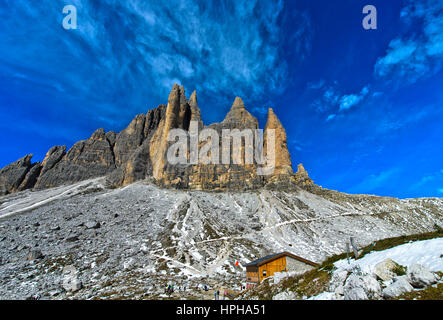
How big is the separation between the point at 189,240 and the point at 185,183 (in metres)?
44.6

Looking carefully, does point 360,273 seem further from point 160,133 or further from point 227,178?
point 160,133

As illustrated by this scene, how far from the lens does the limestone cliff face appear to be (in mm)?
94438

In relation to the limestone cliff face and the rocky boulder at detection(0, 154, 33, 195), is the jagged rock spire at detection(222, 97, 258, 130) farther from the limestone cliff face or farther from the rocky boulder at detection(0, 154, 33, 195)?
the rocky boulder at detection(0, 154, 33, 195)

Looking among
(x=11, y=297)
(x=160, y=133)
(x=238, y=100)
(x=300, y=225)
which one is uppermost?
(x=238, y=100)

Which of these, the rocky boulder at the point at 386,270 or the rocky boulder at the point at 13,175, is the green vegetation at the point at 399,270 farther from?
the rocky boulder at the point at 13,175

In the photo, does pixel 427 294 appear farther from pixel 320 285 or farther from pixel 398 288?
pixel 320 285

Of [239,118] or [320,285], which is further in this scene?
[239,118]

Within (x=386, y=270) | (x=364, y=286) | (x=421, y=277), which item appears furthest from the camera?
(x=386, y=270)

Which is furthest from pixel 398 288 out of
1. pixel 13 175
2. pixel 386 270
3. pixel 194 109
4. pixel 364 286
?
pixel 13 175

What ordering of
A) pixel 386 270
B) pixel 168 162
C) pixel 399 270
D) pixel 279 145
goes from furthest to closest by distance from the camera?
pixel 279 145 → pixel 168 162 → pixel 386 270 → pixel 399 270

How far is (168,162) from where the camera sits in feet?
306
